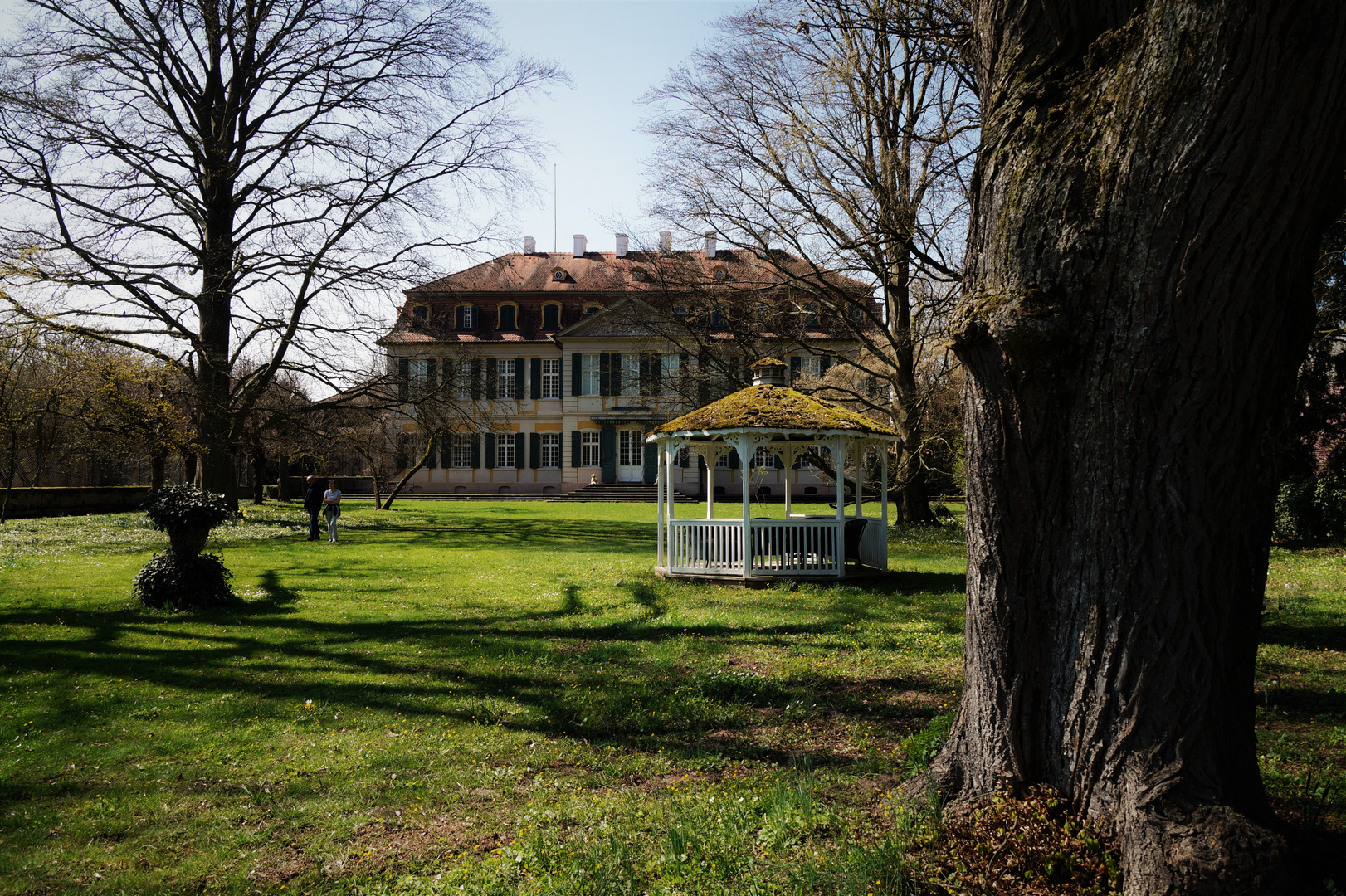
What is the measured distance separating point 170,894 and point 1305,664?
8937 millimetres

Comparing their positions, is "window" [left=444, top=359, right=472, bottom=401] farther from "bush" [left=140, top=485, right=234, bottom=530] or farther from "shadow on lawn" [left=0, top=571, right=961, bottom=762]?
"shadow on lawn" [left=0, top=571, right=961, bottom=762]

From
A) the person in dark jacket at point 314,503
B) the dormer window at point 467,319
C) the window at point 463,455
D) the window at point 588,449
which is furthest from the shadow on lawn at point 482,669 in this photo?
the dormer window at point 467,319

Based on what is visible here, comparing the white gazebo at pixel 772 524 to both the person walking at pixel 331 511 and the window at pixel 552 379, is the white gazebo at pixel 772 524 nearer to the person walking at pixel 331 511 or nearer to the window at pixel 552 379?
the person walking at pixel 331 511

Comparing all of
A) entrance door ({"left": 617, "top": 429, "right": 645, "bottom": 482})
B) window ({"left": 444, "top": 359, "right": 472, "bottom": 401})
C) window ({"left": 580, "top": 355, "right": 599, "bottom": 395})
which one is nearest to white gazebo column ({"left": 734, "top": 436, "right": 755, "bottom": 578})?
window ({"left": 444, "top": 359, "right": 472, "bottom": 401})

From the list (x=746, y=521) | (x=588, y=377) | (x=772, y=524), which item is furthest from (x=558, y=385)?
(x=746, y=521)

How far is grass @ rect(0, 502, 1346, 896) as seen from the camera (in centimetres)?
374

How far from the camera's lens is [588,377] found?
147 ft

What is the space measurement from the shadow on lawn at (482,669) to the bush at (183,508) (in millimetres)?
1205

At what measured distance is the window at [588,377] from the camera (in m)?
44.4

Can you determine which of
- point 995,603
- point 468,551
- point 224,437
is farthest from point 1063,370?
point 224,437

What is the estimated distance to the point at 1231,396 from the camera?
3012mm

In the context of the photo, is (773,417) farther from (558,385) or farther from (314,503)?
(558,385)

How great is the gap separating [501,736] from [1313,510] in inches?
734

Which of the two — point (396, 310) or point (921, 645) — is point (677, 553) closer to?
point (921, 645)
